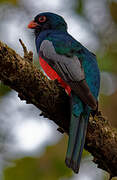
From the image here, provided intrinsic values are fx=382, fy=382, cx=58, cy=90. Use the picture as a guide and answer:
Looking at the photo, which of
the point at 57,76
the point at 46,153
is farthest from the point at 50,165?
the point at 57,76

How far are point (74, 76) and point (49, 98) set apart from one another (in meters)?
0.48

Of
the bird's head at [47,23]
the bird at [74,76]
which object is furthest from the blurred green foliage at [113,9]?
the bird at [74,76]

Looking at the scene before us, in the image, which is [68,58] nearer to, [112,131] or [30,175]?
[112,131]

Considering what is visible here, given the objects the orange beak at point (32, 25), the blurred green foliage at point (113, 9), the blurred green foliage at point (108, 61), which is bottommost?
the blurred green foliage at point (108, 61)

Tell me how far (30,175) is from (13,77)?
2485 mm

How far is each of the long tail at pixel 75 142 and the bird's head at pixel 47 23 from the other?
2.13m

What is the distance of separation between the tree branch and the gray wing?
158 millimetres

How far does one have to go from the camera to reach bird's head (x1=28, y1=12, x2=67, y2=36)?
5.38 m

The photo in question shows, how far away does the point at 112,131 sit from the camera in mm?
3861

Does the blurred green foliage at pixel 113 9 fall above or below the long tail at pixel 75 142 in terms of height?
above

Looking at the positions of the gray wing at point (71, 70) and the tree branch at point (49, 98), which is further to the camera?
the gray wing at point (71, 70)

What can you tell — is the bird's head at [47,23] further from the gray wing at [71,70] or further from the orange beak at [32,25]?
the gray wing at [71,70]

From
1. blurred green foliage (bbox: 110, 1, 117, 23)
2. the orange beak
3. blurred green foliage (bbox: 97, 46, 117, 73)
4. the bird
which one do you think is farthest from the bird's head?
blurred green foliage (bbox: 110, 1, 117, 23)

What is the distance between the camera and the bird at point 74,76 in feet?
11.5
